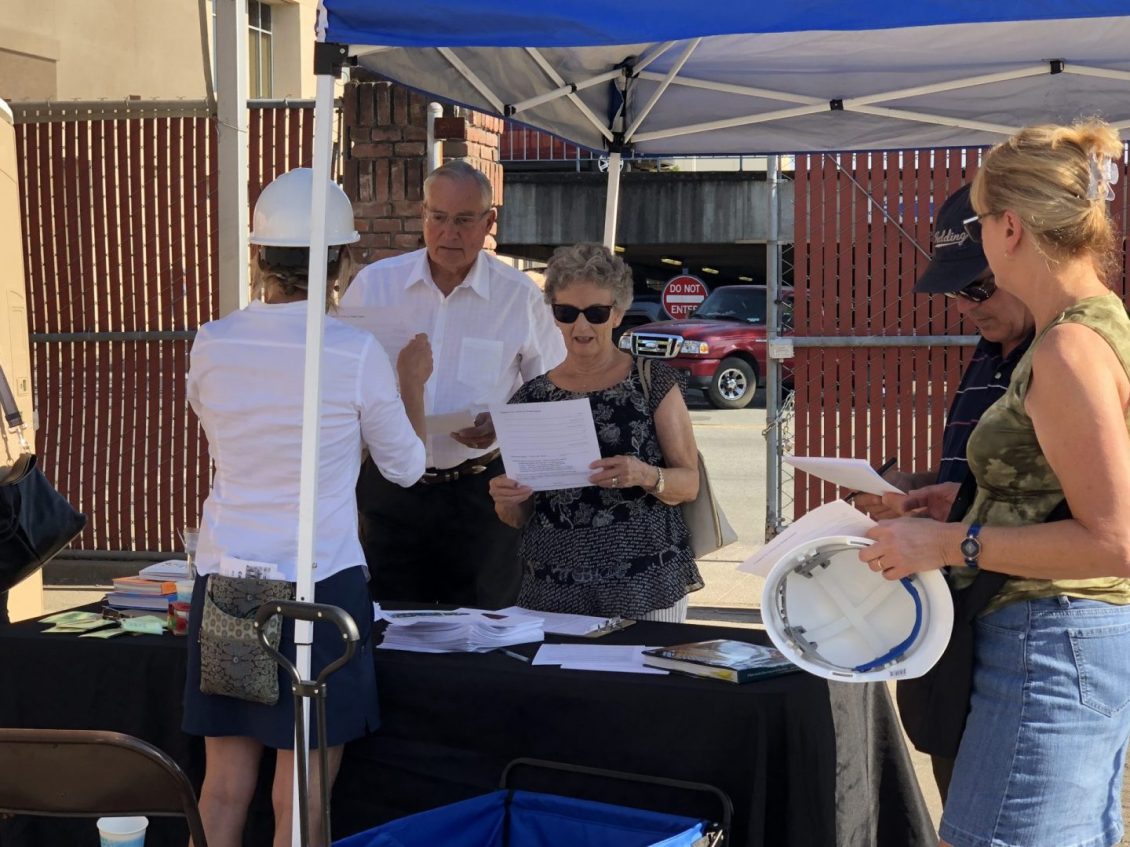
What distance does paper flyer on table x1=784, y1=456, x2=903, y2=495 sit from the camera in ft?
8.29

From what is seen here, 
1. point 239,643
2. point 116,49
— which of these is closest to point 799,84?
point 239,643

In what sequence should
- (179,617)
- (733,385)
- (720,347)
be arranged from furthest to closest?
(733,385), (720,347), (179,617)

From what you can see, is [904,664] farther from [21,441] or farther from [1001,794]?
[21,441]

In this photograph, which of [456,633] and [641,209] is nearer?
[456,633]

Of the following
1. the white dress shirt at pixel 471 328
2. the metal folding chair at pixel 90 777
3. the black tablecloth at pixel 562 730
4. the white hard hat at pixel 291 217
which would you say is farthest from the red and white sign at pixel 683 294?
the metal folding chair at pixel 90 777

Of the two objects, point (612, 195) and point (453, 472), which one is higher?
point (612, 195)

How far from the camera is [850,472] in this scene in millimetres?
2543

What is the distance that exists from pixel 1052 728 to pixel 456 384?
2.48 meters

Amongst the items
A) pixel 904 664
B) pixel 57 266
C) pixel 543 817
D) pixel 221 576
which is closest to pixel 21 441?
pixel 221 576

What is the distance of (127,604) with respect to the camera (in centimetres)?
357

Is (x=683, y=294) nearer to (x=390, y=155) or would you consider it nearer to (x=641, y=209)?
(x=641, y=209)

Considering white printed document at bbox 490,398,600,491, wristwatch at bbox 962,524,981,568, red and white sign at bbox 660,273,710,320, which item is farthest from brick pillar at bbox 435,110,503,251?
red and white sign at bbox 660,273,710,320

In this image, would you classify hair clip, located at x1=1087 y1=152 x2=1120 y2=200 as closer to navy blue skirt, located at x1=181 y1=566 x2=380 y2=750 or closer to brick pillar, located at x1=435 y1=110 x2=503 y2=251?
navy blue skirt, located at x1=181 y1=566 x2=380 y2=750

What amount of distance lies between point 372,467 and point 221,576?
1.56 m
